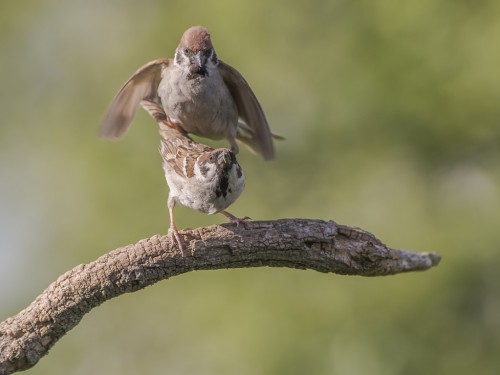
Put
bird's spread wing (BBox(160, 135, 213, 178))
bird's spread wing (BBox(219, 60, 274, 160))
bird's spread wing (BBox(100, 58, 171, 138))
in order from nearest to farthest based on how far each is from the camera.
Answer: bird's spread wing (BBox(160, 135, 213, 178)), bird's spread wing (BBox(219, 60, 274, 160)), bird's spread wing (BBox(100, 58, 171, 138))

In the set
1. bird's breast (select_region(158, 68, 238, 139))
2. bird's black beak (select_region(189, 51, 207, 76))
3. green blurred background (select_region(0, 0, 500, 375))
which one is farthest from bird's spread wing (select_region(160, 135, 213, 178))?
green blurred background (select_region(0, 0, 500, 375))

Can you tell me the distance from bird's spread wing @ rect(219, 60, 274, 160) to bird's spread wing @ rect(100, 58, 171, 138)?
51 centimetres

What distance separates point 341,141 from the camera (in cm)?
1279

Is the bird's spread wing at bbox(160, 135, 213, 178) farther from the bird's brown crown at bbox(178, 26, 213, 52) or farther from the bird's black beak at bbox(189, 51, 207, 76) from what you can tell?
the bird's brown crown at bbox(178, 26, 213, 52)

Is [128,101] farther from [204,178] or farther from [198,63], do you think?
[204,178]

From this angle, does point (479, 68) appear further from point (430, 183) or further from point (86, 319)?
point (86, 319)

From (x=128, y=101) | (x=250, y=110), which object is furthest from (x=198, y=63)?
(x=128, y=101)

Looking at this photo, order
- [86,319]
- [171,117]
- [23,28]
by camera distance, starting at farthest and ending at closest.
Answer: [23,28] → [86,319] → [171,117]

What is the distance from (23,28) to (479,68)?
10418mm

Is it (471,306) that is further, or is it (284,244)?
(471,306)

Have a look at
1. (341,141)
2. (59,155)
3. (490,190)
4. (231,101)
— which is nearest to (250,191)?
(341,141)

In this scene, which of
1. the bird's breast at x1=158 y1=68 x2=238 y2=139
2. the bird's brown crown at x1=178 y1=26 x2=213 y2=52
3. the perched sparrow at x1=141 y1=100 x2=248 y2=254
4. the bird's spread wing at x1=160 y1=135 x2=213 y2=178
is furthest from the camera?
the bird's breast at x1=158 y1=68 x2=238 y2=139

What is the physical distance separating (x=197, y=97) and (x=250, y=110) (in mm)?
538

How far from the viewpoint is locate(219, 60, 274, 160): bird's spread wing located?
6219 millimetres
